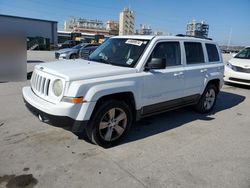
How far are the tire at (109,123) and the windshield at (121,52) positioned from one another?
84cm

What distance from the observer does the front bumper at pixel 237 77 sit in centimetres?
946

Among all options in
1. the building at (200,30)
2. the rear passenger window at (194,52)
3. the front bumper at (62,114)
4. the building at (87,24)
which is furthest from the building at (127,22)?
the front bumper at (62,114)

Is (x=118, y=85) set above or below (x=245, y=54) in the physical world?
below

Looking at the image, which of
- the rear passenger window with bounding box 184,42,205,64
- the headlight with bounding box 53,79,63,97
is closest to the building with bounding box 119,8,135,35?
the rear passenger window with bounding box 184,42,205,64

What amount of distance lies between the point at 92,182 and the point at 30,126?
87.0 inches

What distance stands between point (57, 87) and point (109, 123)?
1.02 metres

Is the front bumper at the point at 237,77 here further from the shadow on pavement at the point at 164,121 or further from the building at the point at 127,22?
the building at the point at 127,22

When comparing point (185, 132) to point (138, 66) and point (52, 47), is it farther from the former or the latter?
point (52, 47)

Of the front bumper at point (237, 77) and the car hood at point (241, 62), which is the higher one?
the car hood at point (241, 62)

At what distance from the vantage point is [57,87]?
3.55 m

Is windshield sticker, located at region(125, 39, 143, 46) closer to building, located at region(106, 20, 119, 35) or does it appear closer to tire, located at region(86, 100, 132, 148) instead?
tire, located at region(86, 100, 132, 148)

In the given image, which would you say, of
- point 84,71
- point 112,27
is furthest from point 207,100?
point 112,27

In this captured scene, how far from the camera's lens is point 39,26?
5259cm

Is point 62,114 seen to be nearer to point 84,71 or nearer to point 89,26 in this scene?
point 84,71
